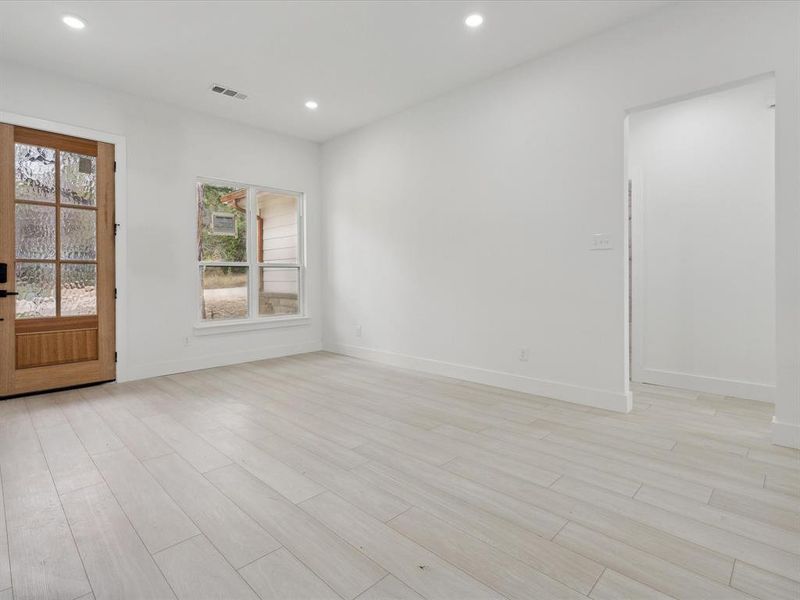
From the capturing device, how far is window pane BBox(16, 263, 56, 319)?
3705 millimetres

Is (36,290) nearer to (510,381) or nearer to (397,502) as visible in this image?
(397,502)

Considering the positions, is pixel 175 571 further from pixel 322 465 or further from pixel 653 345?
pixel 653 345

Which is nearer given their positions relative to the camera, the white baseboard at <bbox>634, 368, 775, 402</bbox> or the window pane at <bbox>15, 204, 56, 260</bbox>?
the white baseboard at <bbox>634, 368, 775, 402</bbox>

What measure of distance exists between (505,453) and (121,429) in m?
2.67

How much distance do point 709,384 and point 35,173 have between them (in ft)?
21.7

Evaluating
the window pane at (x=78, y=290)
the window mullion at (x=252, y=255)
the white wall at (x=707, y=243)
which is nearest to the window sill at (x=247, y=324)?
the window mullion at (x=252, y=255)

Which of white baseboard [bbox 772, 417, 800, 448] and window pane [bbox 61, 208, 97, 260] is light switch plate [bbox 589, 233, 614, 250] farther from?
window pane [bbox 61, 208, 97, 260]

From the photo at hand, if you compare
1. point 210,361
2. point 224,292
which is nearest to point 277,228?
point 224,292

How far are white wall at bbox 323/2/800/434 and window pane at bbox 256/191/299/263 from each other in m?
1.21

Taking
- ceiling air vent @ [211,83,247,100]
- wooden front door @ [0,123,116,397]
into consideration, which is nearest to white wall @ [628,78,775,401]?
ceiling air vent @ [211,83,247,100]

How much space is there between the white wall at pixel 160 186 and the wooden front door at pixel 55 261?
20 cm

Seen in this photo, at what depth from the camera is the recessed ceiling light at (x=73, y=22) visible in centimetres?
301

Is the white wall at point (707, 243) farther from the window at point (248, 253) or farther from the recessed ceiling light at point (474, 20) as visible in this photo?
the window at point (248, 253)

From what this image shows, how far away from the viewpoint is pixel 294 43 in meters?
3.38
